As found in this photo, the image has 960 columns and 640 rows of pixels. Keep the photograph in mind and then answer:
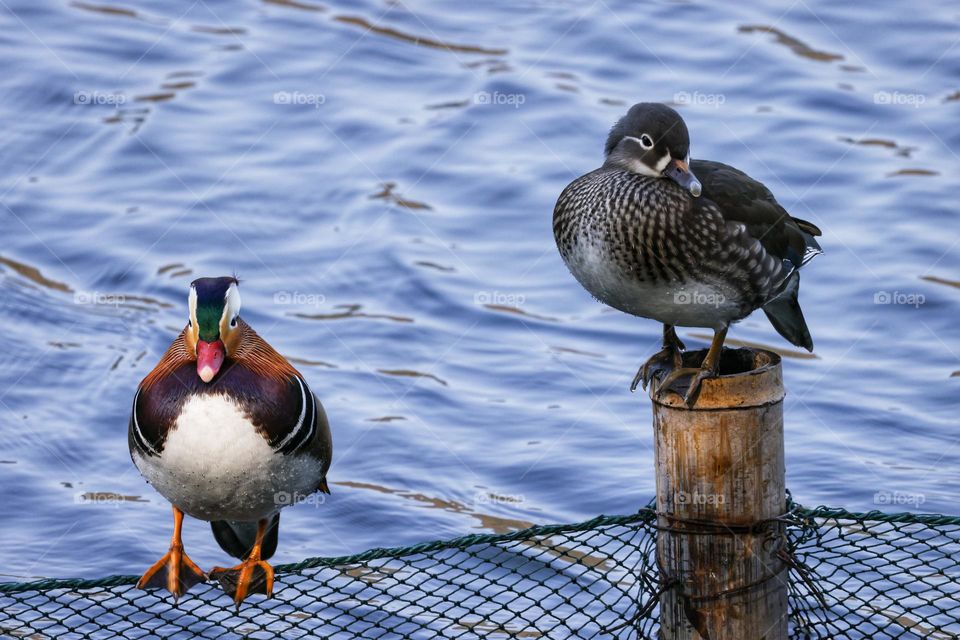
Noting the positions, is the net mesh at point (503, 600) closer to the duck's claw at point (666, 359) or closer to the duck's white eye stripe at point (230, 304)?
the duck's claw at point (666, 359)

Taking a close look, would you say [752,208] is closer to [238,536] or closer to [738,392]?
[738,392]

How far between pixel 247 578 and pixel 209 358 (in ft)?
2.26

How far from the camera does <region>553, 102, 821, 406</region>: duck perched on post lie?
12.9ft

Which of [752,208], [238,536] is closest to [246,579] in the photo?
[238,536]

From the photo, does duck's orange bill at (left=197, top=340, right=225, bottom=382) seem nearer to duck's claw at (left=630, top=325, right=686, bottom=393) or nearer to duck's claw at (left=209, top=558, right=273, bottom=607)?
duck's claw at (left=209, top=558, right=273, bottom=607)

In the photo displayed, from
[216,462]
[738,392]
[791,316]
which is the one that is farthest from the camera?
[791,316]

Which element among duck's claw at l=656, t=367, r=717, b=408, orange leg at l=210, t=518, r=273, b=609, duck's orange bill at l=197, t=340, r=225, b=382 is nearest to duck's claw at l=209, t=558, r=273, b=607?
orange leg at l=210, t=518, r=273, b=609

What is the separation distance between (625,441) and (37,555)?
2831 millimetres

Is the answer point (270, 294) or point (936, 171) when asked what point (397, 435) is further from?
point (936, 171)

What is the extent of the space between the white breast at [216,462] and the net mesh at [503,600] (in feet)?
0.79

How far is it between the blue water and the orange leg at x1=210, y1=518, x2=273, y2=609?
239cm

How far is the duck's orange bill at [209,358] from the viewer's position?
380cm

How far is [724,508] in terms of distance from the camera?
3439 millimetres

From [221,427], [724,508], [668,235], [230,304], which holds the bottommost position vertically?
[724,508]
